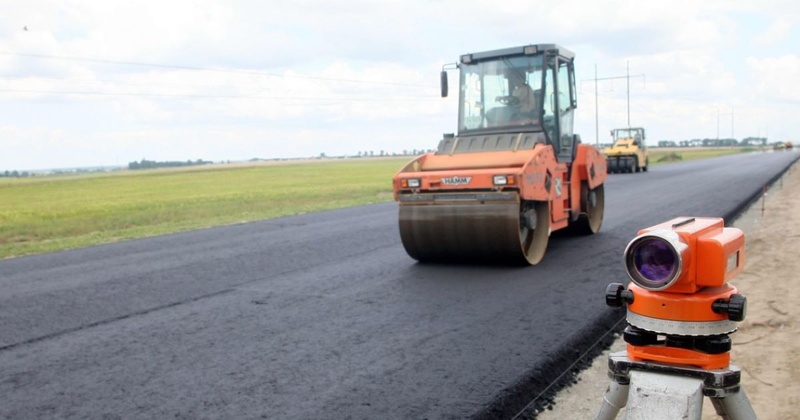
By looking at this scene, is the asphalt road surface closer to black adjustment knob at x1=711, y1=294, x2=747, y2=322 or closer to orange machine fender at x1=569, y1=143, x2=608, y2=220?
orange machine fender at x1=569, y1=143, x2=608, y2=220

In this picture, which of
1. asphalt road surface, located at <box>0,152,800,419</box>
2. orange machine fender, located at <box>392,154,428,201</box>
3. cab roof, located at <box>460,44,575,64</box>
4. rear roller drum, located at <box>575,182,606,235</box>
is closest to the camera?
asphalt road surface, located at <box>0,152,800,419</box>

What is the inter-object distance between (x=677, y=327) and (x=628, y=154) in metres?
30.9

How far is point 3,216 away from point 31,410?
62.4ft

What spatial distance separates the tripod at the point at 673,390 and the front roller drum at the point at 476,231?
513 cm

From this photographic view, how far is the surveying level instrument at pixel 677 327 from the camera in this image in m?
2.12

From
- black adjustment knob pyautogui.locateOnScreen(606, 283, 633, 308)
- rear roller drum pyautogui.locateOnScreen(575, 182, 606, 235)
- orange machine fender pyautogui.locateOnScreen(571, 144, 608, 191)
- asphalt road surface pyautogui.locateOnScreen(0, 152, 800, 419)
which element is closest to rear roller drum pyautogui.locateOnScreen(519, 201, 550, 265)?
asphalt road surface pyautogui.locateOnScreen(0, 152, 800, 419)

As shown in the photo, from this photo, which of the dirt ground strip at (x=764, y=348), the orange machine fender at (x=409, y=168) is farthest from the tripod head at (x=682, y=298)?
the orange machine fender at (x=409, y=168)

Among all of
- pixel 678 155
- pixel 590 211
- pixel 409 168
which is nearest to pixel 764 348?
pixel 409 168

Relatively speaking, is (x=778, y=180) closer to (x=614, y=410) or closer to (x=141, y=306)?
(x=141, y=306)

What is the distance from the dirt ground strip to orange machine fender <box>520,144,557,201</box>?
2.22 m

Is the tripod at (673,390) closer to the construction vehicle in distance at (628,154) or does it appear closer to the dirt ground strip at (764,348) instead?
the dirt ground strip at (764,348)

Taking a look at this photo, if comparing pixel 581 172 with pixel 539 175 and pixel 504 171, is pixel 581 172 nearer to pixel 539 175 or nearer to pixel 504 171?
pixel 539 175

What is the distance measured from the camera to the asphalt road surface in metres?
4.00

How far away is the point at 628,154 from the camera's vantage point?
3153 centimetres
